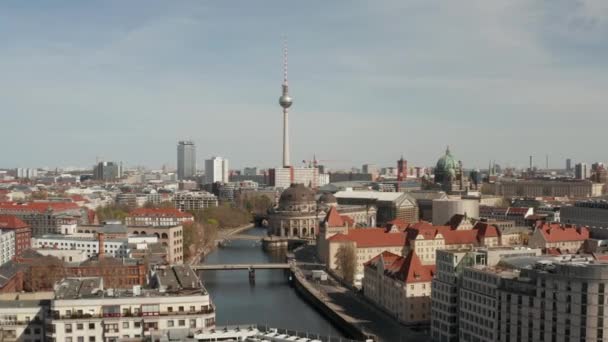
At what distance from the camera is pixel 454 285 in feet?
115

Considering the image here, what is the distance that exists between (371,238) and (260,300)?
41.0 feet

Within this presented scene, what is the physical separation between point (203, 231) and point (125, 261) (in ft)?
102

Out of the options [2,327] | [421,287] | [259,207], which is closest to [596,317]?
[421,287]

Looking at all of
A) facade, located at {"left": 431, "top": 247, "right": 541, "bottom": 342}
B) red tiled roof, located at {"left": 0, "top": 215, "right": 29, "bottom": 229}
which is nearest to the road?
facade, located at {"left": 431, "top": 247, "right": 541, "bottom": 342}

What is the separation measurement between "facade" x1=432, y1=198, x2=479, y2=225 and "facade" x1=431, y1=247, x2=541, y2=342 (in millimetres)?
45739

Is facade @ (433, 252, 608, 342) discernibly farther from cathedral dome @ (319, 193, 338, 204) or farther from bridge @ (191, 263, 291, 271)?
cathedral dome @ (319, 193, 338, 204)

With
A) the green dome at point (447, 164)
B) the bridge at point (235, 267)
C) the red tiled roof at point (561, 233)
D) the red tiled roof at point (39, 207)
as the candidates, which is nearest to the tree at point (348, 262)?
the bridge at point (235, 267)

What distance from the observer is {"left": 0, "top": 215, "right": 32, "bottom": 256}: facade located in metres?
60.8

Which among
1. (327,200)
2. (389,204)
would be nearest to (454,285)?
(389,204)

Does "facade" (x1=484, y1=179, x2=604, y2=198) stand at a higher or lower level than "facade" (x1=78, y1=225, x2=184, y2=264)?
higher

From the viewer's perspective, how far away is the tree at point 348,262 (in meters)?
53.1

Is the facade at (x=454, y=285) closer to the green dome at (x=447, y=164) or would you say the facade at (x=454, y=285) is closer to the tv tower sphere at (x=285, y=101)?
the green dome at (x=447, y=164)

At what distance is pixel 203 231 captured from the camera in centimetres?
7769

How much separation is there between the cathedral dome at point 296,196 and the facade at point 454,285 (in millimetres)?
Answer: 59090
